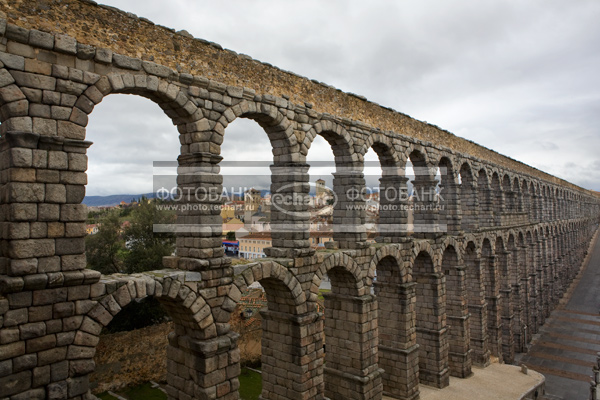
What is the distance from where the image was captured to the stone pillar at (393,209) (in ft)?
50.0

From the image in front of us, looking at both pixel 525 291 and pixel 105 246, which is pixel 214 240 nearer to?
pixel 105 246

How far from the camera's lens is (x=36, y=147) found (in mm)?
6871

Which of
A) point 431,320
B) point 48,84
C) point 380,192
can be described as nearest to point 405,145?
point 380,192

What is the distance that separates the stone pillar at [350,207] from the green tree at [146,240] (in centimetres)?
1439

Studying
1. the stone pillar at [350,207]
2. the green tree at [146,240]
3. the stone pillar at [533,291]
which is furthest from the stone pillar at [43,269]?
the stone pillar at [533,291]

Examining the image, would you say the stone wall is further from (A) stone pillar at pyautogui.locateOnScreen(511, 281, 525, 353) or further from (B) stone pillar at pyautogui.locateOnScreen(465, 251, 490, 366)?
(A) stone pillar at pyautogui.locateOnScreen(511, 281, 525, 353)

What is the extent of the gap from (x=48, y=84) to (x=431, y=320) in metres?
15.6

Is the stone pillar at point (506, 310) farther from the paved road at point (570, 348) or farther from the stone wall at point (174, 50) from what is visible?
the stone wall at point (174, 50)

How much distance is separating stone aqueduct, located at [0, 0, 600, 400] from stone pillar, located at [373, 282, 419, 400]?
52 millimetres

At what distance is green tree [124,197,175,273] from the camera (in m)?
A: 24.5

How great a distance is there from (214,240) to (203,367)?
8.57ft

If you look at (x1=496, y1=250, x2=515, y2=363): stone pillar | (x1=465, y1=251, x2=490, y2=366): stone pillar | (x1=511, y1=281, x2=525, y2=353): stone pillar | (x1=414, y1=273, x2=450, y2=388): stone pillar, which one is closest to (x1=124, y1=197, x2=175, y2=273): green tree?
(x1=414, y1=273, x2=450, y2=388): stone pillar

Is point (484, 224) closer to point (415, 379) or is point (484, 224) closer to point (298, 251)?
point (415, 379)

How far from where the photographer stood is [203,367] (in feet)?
29.0
